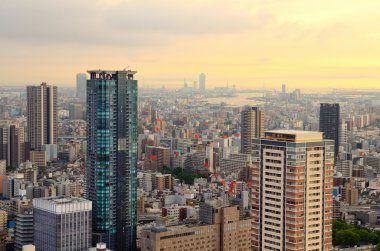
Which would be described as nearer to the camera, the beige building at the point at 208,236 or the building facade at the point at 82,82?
the beige building at the point at 208,236

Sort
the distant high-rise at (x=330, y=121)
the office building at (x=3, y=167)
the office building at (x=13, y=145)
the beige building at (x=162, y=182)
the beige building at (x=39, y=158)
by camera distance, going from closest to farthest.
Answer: the beige building at (x=162, y=182), the office building at (x=3, y=167), the distant high-rise at (x=330, y=121), the beige building at (x=39, y=158), the office building at (x=13, y=145)

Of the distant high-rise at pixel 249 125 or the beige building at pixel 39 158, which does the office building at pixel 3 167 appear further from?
the distant high-rise at pixel 249 125

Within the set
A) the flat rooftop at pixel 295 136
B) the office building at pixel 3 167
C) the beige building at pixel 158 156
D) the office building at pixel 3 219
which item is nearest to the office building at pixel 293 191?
the flat rooftop at pixel 295 136

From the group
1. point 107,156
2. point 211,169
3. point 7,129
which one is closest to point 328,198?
point 107,156

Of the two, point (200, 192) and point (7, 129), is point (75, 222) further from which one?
point (7, 129)

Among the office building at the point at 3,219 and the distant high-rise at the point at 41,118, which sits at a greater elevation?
the distant high-rise at the point at 41,118

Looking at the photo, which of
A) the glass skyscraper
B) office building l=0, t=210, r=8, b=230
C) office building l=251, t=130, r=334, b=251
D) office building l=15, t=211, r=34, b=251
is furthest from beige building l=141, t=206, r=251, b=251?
office building l=0, t=210, r=8, b=230

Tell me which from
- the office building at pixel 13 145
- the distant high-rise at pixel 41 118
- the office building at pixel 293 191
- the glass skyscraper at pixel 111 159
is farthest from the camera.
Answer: the distant high-rise at pixel 41 118

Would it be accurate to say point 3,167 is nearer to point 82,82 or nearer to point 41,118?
point 41,118
